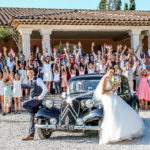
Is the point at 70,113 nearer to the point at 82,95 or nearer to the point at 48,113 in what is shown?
the point at 48,113

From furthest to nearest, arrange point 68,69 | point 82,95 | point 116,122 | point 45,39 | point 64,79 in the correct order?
point 45,39 → point 68,69 → point 64,79 → point 82,95 → point 116,122

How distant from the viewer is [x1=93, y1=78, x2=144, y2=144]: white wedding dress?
21.4 feet

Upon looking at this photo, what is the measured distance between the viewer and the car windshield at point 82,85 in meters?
8.29

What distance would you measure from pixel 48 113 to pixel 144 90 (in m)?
6.26

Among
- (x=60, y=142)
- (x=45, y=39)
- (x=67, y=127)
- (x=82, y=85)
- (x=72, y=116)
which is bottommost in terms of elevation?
(x=60, y=142)

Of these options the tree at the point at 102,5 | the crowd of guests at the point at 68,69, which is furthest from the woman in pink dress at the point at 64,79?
the tree at the point at 102,5

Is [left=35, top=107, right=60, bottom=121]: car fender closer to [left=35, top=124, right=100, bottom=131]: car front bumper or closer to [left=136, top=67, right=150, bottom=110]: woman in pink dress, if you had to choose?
[left=35, top=124, right=100, bottom=131]: car front bumper

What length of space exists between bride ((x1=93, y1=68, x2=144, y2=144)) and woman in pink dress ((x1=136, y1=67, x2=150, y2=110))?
5.29 m

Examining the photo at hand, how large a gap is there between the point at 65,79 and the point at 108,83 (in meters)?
6.54

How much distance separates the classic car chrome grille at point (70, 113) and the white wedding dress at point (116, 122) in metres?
0.60

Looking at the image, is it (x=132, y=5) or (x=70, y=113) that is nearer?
(x=70, y=113)

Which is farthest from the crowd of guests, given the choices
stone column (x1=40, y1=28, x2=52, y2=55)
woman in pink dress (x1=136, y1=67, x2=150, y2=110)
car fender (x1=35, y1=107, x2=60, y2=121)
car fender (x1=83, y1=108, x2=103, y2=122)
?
car fender (x1=83, y1=108, x2=103, y2=122)

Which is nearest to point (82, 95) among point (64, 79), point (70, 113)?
point (70, 113)

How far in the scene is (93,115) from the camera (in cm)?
676
